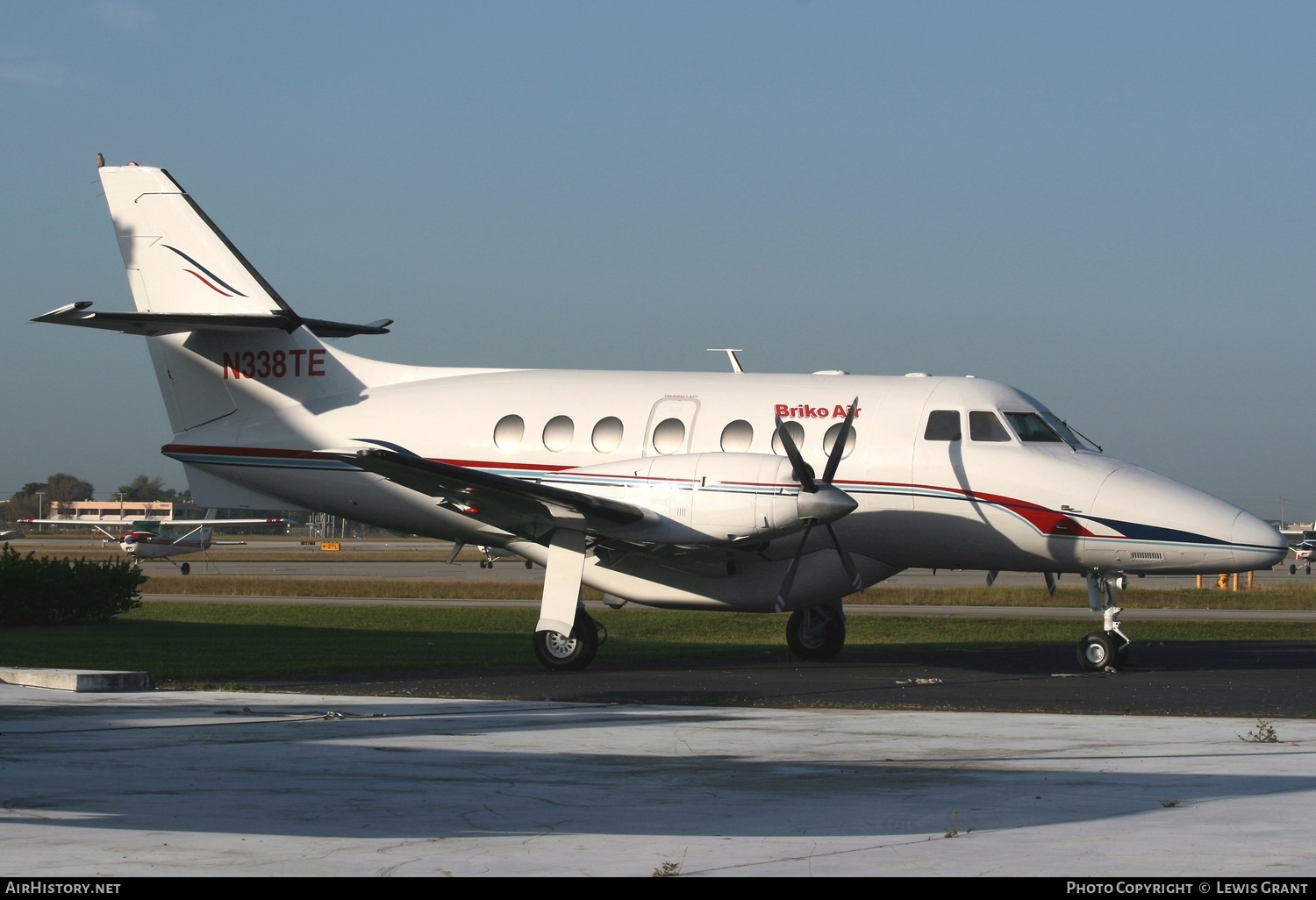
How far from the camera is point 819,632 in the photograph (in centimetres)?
2070

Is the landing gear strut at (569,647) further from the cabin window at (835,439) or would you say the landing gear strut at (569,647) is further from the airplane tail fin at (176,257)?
the airplane tail fin at (176,257)

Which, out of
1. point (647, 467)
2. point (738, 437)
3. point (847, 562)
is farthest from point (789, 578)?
point (647, 467)

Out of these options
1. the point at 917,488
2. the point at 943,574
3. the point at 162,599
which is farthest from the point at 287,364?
the point at 943,574

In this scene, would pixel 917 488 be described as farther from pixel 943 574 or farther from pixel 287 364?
pixel 943 574

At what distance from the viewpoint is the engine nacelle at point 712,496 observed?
16.6m

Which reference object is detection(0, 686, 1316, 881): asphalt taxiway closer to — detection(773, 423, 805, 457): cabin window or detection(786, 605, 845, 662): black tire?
detection(773, 423, 805, 457): cabin window

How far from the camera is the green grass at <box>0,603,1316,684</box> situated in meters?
20.0

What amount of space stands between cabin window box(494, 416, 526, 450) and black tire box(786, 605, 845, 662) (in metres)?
4.88

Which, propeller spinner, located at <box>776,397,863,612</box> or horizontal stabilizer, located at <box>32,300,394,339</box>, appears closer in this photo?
propeller spinner, located at <box>776,397,863,612</box>

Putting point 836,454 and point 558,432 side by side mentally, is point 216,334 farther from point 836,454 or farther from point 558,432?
point 836,454

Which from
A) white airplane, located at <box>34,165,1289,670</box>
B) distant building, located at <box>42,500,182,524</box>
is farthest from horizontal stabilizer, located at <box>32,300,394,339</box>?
distant building, located at <box>42,500,182,524</box>

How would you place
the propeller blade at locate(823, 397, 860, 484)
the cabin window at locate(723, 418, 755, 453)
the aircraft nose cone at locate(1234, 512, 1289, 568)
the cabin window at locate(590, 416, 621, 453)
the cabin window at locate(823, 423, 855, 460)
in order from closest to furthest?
the aircraft nose cone at locate(1234, 512, 1289, 568) < the propeller blade at locate(823, 397, 860, 484) < the cabin window at locate(823, 423, 855, 460) < the cabin window at locate(723, 418, 755, 453) < the cabin window at locate(590, 416, 621, 453)

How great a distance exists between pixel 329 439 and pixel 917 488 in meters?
8.77
